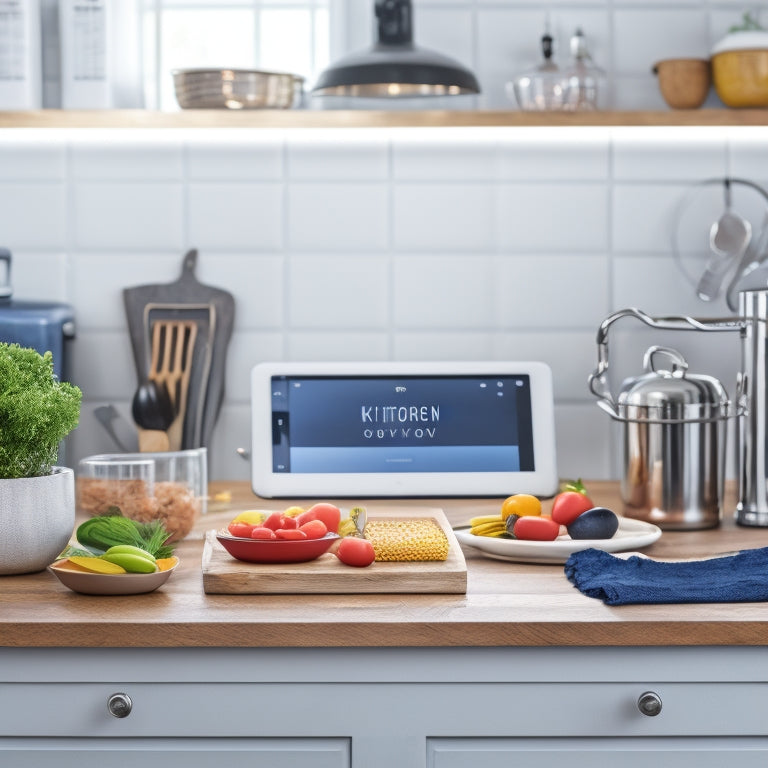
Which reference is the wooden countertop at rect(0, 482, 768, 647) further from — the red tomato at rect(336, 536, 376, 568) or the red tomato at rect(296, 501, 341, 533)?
the red tomato at rect(296, 501, 341, 533)

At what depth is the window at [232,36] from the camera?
197cm

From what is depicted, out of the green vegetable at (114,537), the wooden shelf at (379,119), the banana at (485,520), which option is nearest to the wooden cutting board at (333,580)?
the green vegetable at (114,537)

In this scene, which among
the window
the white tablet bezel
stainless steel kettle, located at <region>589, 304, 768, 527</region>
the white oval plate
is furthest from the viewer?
the window

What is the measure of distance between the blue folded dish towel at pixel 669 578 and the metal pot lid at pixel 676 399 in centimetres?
27

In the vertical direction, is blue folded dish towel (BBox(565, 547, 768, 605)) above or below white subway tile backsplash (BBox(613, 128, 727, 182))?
below

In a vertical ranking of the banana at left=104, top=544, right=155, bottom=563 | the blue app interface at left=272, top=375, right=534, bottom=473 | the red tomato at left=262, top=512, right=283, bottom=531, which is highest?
the blue app interface at left=272, top=375, right=534, bottom=473

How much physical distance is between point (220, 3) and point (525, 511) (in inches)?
46.3

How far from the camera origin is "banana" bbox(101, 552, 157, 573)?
1.18m

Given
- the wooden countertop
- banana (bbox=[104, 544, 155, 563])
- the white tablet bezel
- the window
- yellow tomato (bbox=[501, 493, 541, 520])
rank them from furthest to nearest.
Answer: the window, the white tablet bezel, yellow tomato (bbox=[501, 493, 541, 520]), banana (bbox=[104, 544, 155, 563]), the wooden countertop

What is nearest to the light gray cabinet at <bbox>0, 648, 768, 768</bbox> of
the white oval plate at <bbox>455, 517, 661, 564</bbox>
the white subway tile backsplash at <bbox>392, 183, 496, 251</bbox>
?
the white oval plate at <bbox>455, 517, 661, 564</bbox>

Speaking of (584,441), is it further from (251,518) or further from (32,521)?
(32,521)

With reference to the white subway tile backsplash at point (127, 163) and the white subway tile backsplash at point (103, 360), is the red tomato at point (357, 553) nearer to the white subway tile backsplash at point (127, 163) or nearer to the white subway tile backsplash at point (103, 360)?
the white subway tile backsplash at point (103, 360)

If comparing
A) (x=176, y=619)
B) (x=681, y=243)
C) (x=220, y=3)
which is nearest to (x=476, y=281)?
(x=681, y=243)

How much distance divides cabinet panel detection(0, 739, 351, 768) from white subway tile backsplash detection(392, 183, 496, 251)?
1.06 metres
